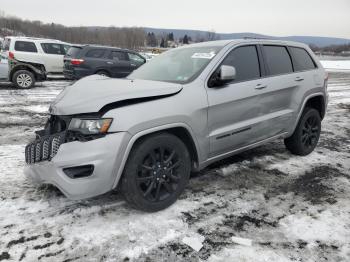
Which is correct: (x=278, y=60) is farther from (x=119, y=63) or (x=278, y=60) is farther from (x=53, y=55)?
(x=53, y=55)

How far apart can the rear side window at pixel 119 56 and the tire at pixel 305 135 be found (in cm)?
1041

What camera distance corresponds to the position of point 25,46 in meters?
13.7

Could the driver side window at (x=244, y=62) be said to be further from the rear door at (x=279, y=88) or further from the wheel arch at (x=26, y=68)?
the wheel arch at (x=26, y=68)

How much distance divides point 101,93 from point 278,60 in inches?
108

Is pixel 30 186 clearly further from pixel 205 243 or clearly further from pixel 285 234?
pixel 285 234

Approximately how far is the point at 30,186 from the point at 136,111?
178cm

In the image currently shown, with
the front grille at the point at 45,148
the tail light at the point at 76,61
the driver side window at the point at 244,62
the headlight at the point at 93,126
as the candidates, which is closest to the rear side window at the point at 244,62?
the driver side window at the point at 244,62

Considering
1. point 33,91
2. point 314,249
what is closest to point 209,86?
point 314,249

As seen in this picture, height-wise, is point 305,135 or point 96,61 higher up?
point 96,61

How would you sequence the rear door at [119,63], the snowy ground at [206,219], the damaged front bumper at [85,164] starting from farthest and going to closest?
the rear door at [119,63]
the damaged front bumper at [85,164]
the snowy ground at [206,219]

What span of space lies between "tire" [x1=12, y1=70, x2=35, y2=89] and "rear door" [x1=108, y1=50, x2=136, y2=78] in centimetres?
322

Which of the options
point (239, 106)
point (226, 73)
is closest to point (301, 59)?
point (239, 106)

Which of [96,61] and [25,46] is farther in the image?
[25,46]

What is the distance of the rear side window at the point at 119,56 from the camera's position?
14.1 meters
